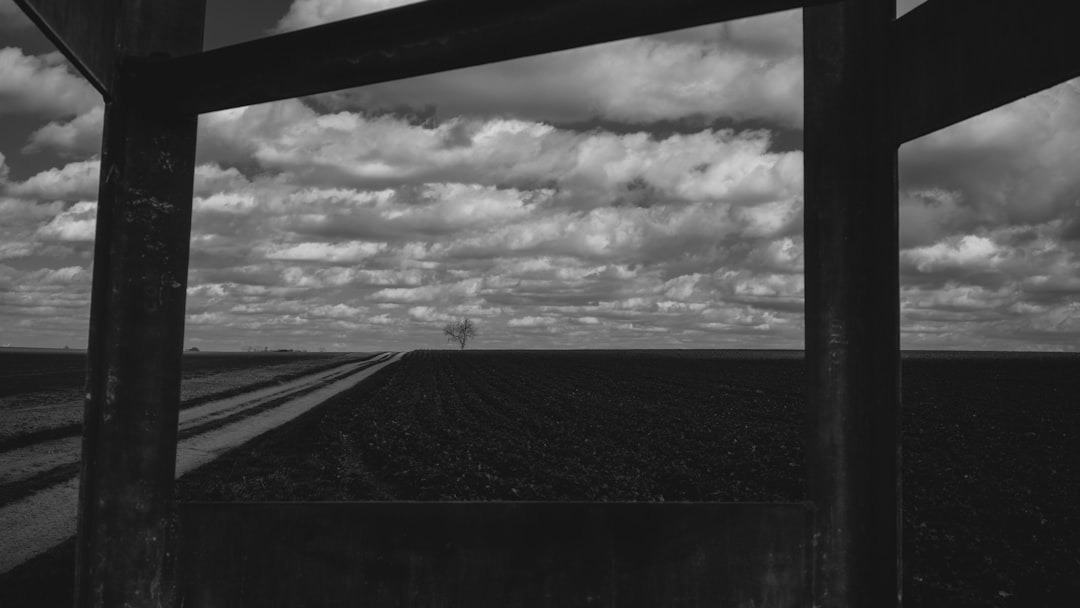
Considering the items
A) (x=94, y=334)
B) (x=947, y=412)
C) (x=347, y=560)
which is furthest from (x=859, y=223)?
(x=947, y=412)

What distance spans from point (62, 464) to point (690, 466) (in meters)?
10.5

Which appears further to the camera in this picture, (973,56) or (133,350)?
(133,350)

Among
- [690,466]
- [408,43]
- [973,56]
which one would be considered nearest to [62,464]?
[690,466]

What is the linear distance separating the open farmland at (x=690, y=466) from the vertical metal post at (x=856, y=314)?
3645 millimetres

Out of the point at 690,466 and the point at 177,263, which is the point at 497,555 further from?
the point at 690,466

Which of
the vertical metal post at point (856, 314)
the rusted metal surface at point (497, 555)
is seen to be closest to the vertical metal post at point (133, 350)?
the rusted metal surface at point (497, 555)

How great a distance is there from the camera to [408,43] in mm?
3379

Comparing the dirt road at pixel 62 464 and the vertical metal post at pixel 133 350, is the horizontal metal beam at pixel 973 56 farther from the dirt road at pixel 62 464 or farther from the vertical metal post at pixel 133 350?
the dirt road at pixel 62 464

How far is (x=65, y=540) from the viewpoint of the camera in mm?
7926

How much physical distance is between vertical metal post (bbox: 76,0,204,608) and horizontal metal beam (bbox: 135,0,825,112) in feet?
0.77

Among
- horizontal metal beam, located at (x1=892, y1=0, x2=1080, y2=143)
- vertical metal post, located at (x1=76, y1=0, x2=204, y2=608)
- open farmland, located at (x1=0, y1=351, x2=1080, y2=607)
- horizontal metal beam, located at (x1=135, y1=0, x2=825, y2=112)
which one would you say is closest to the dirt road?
open farmland, located at (x1=0, y1=351, x2=1080, y2=607)

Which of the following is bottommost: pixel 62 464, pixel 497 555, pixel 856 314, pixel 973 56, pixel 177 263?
pixel 62 464

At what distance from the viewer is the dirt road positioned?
8.19 m

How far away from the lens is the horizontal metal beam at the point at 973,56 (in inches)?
114
